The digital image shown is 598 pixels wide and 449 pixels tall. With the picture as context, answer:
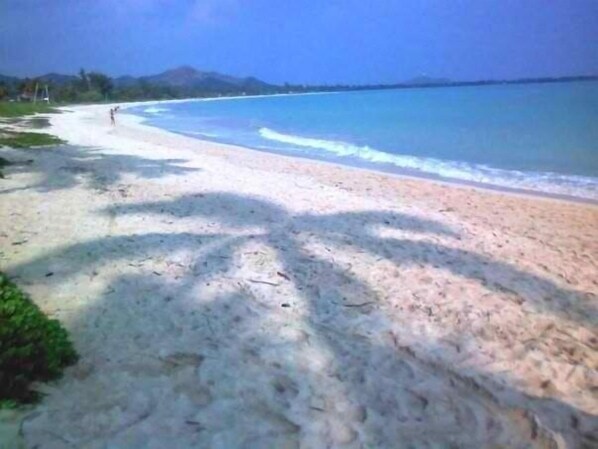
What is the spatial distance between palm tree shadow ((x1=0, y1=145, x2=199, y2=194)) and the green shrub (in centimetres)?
615

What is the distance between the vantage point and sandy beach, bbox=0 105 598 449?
2.73 meters

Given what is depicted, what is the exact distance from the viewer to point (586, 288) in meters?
4.85

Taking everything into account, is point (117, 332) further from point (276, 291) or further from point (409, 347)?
point (409, 347)

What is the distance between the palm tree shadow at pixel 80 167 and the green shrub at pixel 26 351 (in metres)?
6.15

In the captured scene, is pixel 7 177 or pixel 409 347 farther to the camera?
pixel 7 177

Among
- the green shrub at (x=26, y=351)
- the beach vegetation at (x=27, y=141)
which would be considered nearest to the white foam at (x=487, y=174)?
the green shrub at (x=26, y=351)

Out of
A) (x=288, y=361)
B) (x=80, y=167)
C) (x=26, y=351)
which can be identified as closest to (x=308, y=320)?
(x=288, y=361)

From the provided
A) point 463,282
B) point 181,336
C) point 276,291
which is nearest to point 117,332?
point 181,336

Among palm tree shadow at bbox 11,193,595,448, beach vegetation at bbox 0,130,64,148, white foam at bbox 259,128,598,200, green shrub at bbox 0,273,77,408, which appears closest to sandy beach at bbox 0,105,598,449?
palm tree shadow at bbox 11,193,595,448

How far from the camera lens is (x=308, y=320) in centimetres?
408

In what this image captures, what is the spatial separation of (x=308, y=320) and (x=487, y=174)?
11.0 meters

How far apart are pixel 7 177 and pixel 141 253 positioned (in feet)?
20.8

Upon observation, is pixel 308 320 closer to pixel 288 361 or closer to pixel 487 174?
pixel 288 361

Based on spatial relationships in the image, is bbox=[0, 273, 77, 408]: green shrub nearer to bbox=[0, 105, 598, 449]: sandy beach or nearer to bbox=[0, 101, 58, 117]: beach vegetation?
bbox=[0, 105, 598, 449]: sandy beach
